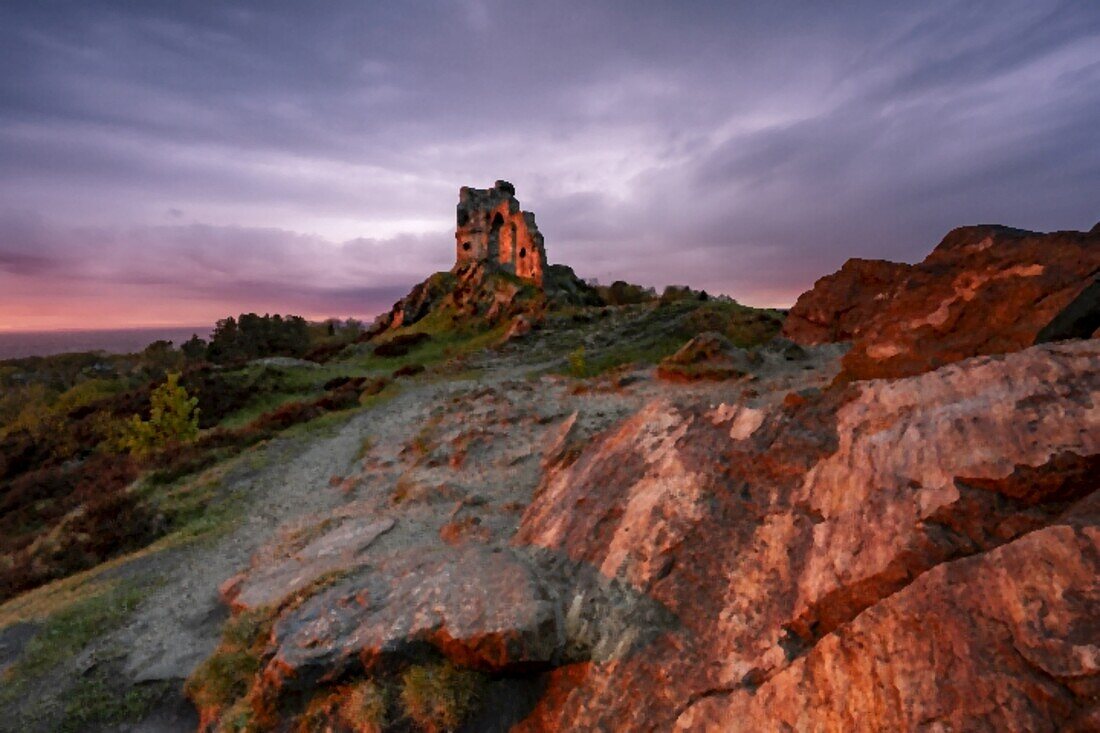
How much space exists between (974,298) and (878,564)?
5210 mm

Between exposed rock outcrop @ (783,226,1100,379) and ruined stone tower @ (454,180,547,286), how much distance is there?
1996 inches

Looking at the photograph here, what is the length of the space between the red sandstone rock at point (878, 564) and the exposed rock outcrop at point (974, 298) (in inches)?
61.1

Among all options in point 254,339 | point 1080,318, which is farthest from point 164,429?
point 254,339

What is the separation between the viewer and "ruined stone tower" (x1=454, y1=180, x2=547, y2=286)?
204 ft

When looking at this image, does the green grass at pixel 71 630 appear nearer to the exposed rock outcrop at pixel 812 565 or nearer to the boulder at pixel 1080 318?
the exposed rock outcrop at pixel 812 565

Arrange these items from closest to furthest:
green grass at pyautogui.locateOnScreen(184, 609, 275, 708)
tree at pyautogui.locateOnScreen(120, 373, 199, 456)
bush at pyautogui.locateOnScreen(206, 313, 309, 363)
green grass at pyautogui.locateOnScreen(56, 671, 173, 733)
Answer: green grass at pyautogui.locateOnScreen(184, 609, 275, 708) → green grass at pyautogui.locateOnScreen(56, 671, 173, 733) → tree at pyautogui.locateOnScreen(120, 373, 199, 456) → bush at pyautogui.locateOnScreen(206, 313, 309, 363)

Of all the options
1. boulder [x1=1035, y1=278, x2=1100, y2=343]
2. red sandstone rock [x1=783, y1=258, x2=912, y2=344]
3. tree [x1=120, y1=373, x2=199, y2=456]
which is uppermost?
red sandstone rock [x1=783, y1=258, x2=912, y2=344]

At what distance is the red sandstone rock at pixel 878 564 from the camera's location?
3.50 m

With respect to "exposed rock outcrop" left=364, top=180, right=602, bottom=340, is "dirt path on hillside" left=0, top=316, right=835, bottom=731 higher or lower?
lower

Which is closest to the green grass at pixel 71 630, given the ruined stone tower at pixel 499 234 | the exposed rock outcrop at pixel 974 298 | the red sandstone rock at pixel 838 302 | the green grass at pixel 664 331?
the exposed rock outcrop at pixel 974 298

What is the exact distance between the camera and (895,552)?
15.2 ft

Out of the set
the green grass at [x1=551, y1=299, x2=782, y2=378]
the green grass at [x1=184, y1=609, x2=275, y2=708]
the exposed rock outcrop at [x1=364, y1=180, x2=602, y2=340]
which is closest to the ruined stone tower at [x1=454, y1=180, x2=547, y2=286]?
the exposed rock outcrop at [x1=364, y1=180, x2=602, y2=340]

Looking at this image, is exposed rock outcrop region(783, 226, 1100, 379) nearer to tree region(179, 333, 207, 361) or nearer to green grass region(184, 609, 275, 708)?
green grass region(184, 609, 275, 708)

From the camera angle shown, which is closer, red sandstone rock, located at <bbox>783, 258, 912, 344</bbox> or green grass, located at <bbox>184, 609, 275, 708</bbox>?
green grass, located at <bbox>184, 609, 275, 708</bbox>
